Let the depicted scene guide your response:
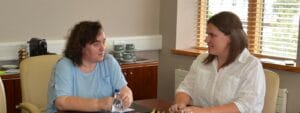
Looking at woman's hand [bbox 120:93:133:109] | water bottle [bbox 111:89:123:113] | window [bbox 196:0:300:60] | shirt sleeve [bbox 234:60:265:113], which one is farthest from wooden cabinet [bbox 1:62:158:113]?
shirt sleeve [bbox 234:60:265:113]

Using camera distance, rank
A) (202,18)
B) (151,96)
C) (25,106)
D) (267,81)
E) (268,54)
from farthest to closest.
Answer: (202,18) < (151,96) < (268,54) < (25,106) < (267,81)

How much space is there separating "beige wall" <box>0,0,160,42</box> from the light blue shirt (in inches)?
50.7

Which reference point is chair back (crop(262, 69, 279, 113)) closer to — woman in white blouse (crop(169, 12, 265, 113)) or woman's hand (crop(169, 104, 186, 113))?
woman in white blouse (crop(169, 12, 265, 113))

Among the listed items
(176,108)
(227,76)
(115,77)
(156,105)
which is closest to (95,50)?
(115,77)

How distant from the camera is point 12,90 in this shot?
332 cm

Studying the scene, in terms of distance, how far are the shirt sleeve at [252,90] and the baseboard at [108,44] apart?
1.73 m

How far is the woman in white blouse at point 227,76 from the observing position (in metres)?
2.32

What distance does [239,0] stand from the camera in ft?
13.2

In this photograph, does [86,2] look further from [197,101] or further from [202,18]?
[197,101]

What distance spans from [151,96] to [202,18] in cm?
95

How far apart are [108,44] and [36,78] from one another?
1437 mm

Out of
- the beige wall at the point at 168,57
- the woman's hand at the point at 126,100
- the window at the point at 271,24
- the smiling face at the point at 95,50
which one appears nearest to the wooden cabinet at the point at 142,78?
the beige wall at the point at 168,57

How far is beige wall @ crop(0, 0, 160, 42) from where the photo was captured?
3.66 m

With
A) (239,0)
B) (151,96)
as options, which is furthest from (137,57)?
(239,0)
